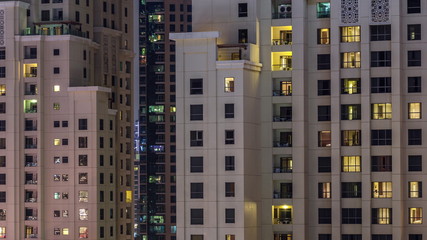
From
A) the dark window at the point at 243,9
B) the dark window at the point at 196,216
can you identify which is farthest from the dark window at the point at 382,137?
the dark window at the point at 196,216

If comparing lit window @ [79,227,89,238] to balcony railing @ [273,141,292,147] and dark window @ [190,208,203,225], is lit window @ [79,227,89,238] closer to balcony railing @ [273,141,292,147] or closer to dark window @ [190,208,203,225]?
dark window @ [190,208,203,225]

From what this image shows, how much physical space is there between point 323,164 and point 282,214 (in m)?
6.09

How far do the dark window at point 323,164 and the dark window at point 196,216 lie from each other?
1189cm

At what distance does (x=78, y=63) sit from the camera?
177 metres

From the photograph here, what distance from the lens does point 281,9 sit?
126 metres

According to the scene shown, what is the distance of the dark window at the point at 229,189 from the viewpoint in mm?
122750

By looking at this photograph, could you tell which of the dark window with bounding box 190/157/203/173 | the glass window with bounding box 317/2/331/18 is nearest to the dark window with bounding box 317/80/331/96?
the glass window with bounding box 317/2/331/18

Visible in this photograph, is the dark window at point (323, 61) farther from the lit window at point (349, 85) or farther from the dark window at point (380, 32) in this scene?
the dark window at point (380, 32)

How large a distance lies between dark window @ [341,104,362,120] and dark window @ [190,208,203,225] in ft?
52.7

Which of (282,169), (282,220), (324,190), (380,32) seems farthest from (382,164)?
(380,32)

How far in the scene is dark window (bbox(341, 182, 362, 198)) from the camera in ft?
404

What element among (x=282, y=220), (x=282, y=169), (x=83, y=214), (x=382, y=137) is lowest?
(x=83, y=214)

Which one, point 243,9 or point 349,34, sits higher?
point 243,9

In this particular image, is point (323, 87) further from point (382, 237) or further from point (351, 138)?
point (382, 237)
